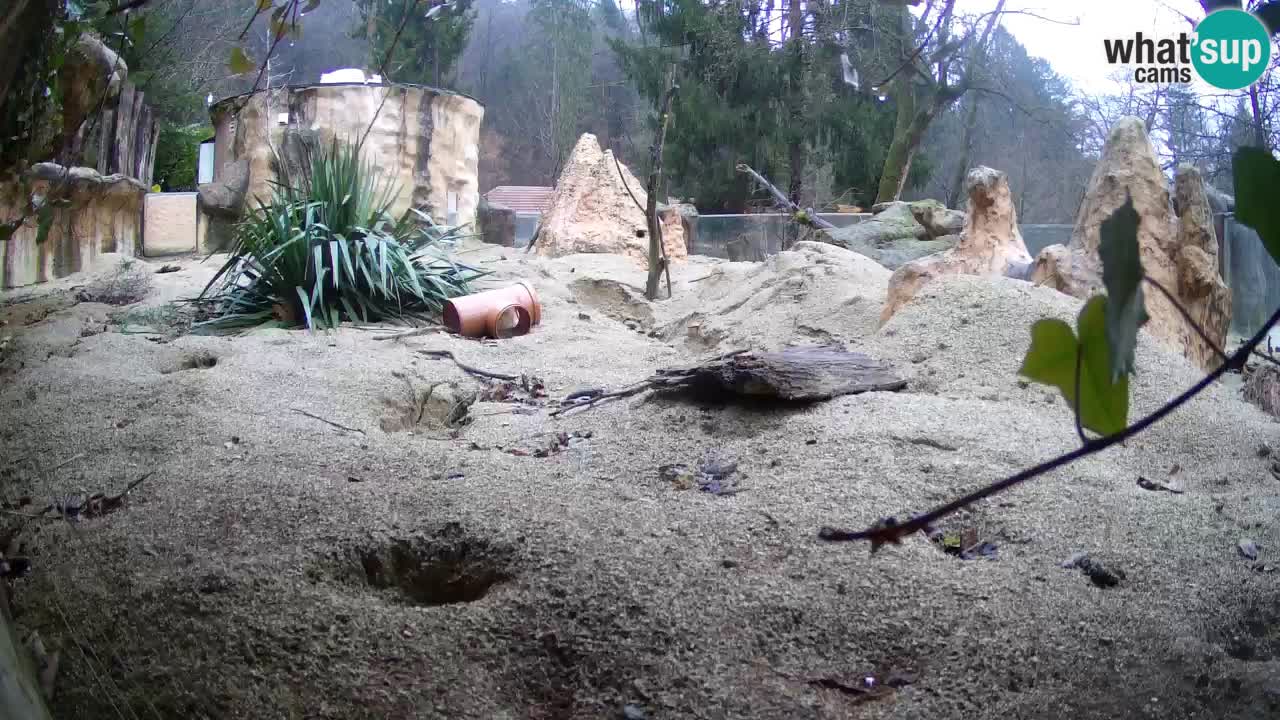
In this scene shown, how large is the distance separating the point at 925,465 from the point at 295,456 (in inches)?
64.3

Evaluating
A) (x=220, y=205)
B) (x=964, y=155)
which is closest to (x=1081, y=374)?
(x=220, y=205)

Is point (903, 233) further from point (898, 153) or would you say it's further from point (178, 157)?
point (178, 157)

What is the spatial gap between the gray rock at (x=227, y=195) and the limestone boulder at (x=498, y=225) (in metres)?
2.85

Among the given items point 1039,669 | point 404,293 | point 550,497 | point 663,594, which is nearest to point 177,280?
point 404,293

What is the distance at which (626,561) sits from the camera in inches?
71.4

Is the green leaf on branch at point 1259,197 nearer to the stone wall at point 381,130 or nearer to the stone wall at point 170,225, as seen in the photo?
the stone wall at point 170,225

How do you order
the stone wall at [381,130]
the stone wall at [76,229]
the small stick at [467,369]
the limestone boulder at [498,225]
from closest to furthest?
1. the small stick at [467,369]
2. the stone wall at [76,229]
3. the stone wall at [381,130]
4. the limestone boulder at [498,225]

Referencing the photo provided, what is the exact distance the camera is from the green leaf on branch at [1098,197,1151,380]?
0.55 m

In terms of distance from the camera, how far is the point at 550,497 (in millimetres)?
2207

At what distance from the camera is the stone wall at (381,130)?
10.9 metres

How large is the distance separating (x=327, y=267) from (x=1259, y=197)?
520cm

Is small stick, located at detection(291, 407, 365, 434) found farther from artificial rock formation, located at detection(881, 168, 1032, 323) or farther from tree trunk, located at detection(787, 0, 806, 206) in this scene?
artificial rock formation, located at detection(881, 168, 1032, 323)

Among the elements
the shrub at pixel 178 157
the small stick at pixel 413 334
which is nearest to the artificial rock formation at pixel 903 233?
the small stick at pixel 413 334

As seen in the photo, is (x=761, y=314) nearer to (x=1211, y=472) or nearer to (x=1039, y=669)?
A: (x=1211, y=472)
